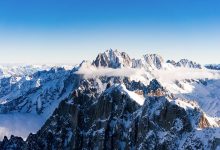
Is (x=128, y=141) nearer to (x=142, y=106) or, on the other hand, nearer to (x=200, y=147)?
(x=142, y=106)

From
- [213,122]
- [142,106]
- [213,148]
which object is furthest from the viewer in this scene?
[142,106]

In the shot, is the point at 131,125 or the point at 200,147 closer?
the point at 200,147

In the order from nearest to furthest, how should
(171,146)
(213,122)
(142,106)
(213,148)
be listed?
(213,148) < (171,146) < (213,122) < (142,106)

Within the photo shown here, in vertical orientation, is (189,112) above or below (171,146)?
above

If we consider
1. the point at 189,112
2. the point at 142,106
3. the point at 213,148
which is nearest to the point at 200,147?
the point at 213,148

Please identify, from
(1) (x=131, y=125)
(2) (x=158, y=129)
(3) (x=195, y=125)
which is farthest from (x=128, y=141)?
(3) (x=195, y=125)

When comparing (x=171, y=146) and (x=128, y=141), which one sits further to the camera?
(x=128, y=141)

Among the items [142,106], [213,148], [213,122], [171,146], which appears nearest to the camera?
[213,148]

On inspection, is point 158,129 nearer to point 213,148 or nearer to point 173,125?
point 173,125

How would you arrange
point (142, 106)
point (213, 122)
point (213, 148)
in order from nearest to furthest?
point (213, 148) < point (213, 122) < point (142, 106)
